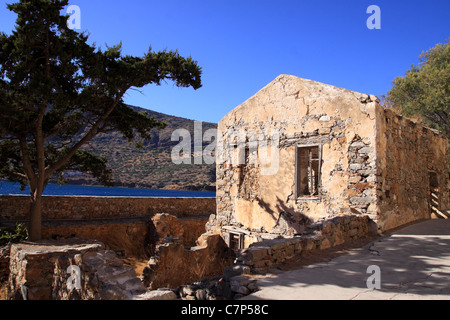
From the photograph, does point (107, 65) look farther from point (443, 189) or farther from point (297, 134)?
point (443, 189)

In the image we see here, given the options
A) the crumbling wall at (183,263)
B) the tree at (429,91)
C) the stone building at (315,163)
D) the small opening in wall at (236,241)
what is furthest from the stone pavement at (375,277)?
the tree at (429,91)

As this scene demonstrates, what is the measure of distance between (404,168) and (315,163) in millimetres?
3112

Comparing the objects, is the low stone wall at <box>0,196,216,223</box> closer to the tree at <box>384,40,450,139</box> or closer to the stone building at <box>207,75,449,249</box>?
the stone building at <box>207,75,449,249</box>

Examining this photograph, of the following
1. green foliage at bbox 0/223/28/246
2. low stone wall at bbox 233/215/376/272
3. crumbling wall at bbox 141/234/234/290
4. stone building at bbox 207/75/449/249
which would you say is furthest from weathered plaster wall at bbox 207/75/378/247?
green foliage at bbox 0/223/28/246

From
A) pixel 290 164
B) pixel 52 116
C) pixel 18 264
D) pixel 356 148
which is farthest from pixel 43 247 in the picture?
pixel 356 148

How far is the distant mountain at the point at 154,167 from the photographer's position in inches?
2451

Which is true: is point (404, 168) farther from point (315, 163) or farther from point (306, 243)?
point (306, 243)

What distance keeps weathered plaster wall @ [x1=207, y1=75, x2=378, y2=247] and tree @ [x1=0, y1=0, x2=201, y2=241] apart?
4.04 m

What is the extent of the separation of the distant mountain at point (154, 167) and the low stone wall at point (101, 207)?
37518 millimetres

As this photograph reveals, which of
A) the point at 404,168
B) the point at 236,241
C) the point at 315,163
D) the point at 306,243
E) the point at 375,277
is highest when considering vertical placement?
the point at 315,163

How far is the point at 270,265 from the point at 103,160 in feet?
41.1

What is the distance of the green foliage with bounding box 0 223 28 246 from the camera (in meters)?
11.2

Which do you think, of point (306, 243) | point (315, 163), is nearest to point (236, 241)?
point (315, 163)

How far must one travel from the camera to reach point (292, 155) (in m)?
10.0
